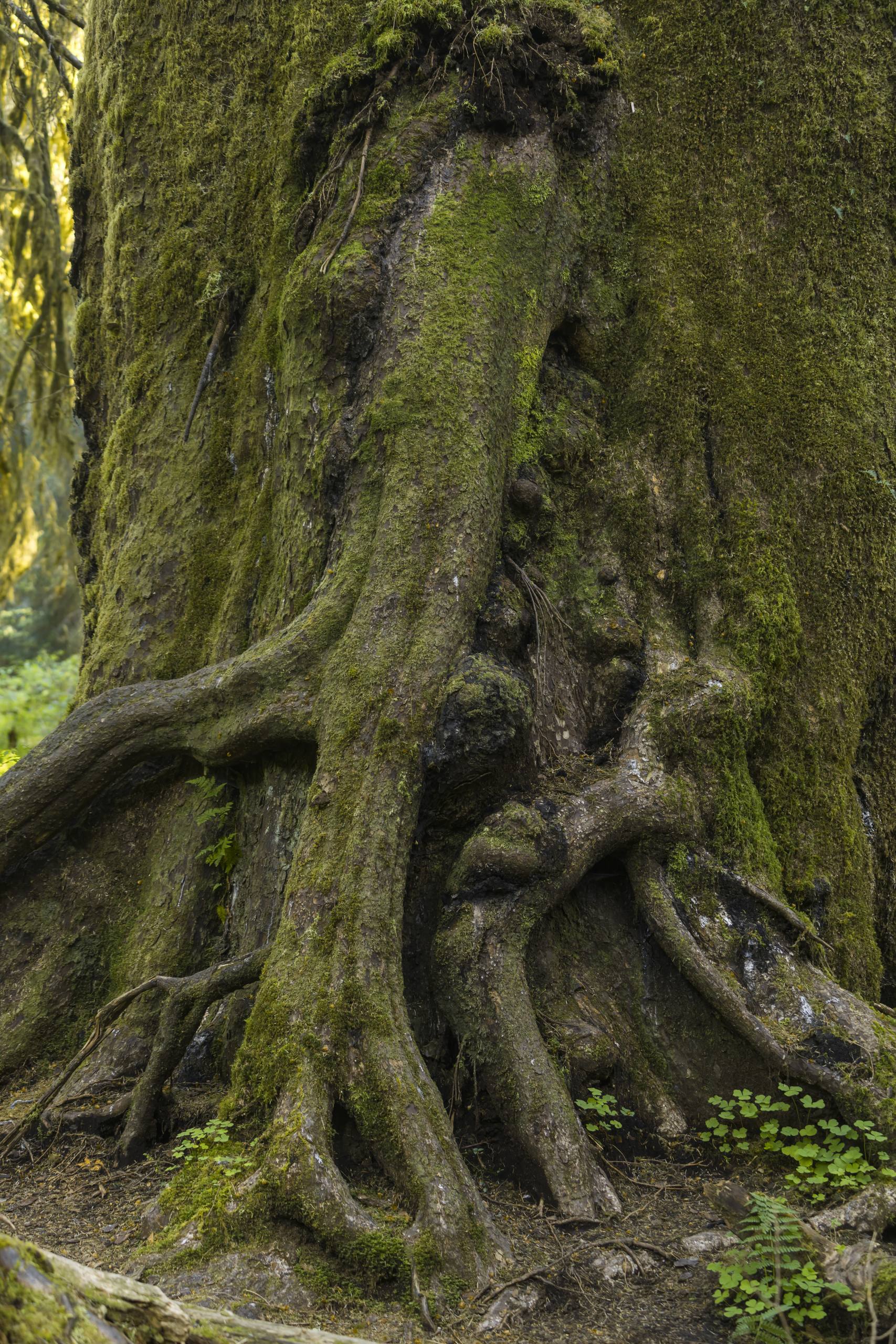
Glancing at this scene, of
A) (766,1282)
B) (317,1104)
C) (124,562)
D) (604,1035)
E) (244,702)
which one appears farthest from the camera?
(124,562)

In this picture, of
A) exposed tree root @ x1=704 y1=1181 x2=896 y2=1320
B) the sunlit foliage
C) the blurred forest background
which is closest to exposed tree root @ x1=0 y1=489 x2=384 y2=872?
exposed tree root @ x1=704 y1=1181 x2=896 y2=1320

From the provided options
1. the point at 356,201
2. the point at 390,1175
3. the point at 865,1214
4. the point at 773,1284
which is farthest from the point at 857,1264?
the point at 356,201

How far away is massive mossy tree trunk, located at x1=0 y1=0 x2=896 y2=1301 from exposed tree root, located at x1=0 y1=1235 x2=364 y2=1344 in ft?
2.48

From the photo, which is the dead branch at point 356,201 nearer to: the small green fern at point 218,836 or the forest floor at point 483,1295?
the small green fern at point 218,836

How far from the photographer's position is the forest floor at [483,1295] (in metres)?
2.61

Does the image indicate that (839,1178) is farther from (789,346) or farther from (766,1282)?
(789,346)

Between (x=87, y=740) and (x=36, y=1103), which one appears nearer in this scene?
(x=36, y=1103)

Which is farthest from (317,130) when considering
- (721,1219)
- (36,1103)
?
(721,1219)

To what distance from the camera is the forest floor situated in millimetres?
2607

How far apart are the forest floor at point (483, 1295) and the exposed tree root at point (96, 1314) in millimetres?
588

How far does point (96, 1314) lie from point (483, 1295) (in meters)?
1.24

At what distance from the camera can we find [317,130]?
459cm

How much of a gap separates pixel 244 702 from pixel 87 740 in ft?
2.55

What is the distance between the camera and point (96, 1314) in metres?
1.85
